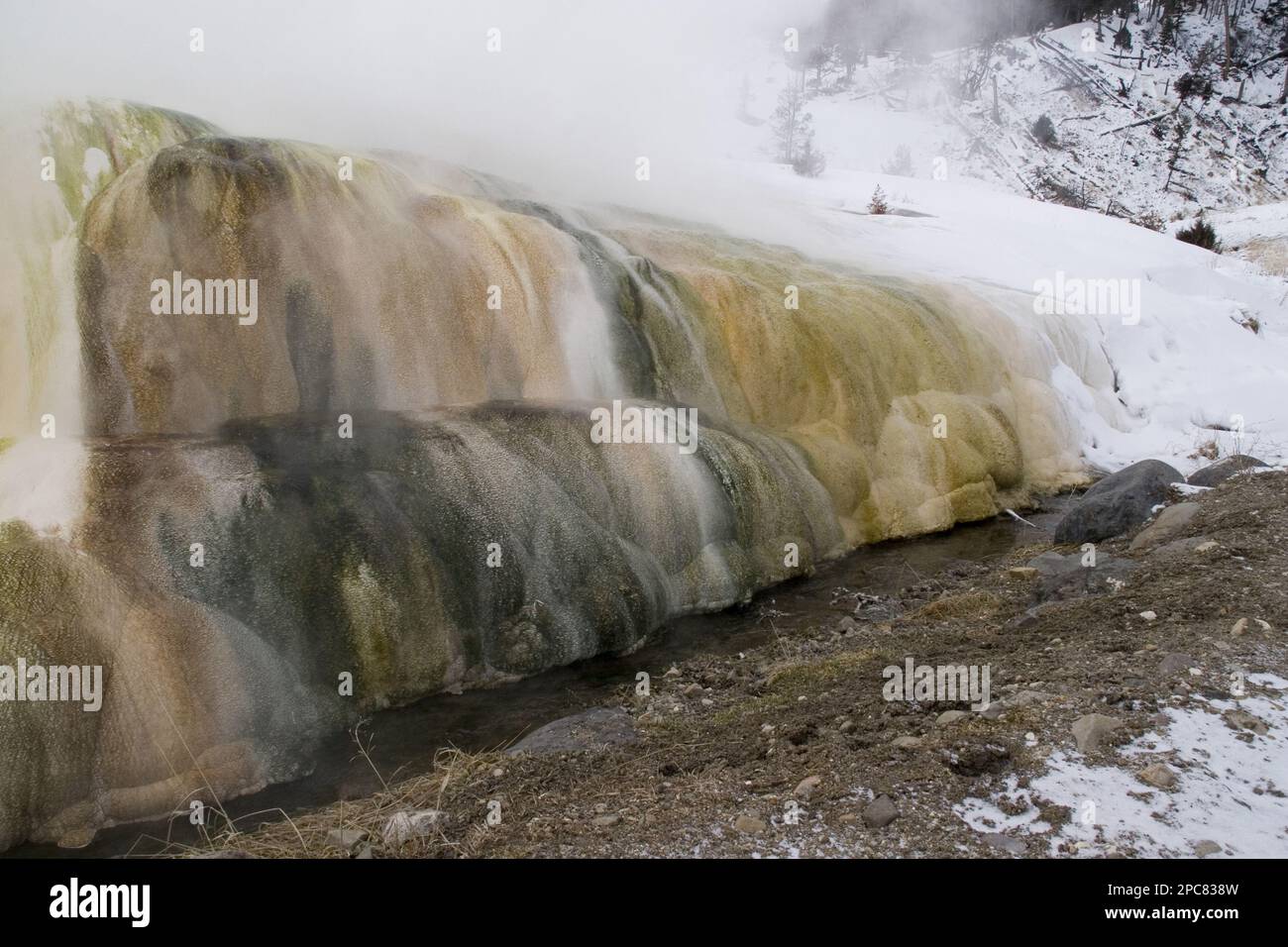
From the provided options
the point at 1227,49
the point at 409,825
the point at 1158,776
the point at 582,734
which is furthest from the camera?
the point at 1227,49

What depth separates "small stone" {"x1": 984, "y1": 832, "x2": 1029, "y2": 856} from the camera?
3.34 m

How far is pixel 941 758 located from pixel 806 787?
24.3 inches

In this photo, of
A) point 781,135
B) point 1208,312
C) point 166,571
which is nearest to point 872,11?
point 781,135

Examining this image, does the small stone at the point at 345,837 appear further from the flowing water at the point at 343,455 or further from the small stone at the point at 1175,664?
the small stone at the point at 1175,664

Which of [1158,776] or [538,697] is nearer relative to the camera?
[1158,776]

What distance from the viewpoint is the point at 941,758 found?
4.04 meters

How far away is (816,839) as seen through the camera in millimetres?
3607

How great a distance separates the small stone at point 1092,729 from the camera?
12.8ft

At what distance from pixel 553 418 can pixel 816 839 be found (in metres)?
5.52

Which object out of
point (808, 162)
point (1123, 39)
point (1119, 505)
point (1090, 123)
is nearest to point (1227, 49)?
point (1123, 39)

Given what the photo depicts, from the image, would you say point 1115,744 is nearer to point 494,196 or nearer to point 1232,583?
point 1232,583

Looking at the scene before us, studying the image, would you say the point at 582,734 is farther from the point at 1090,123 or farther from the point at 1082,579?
the point at 1090,123

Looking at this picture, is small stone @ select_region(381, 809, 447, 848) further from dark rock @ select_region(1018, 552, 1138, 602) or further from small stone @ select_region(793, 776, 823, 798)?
dark rock @ select_region(1018, 552, 1138, 602)

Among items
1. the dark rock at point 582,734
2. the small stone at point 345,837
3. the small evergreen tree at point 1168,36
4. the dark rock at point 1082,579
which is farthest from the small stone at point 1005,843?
the small evergreen tree at point 1168,36
